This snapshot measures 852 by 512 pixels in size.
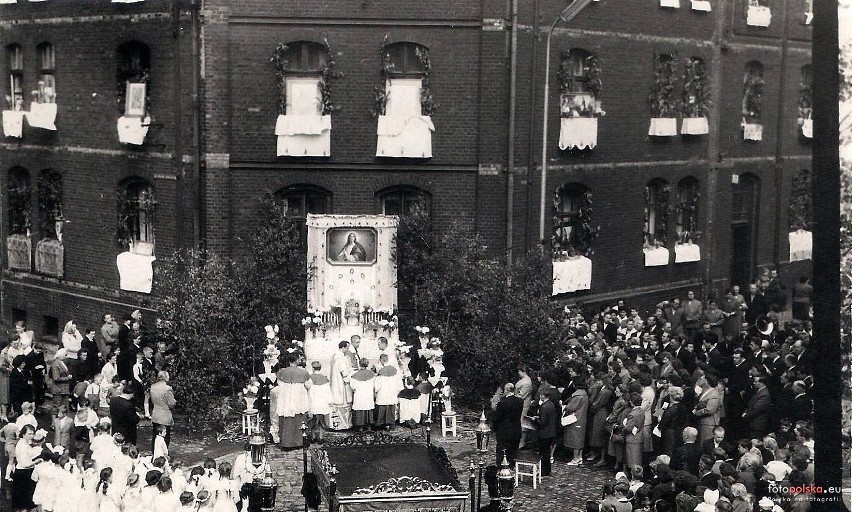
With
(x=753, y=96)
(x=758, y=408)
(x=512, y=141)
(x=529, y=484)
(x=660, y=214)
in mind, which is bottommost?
(x=529, y=484)

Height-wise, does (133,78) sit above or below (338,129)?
above

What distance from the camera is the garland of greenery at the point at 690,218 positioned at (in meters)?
30.5

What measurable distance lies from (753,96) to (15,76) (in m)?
20.6

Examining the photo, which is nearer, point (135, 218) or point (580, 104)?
point (135, 218)

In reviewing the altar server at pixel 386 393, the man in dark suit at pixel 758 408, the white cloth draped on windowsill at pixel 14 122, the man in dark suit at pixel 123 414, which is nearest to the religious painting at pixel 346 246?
the altar server at pixel 386 393

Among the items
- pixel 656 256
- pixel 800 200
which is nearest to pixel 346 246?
pixel 656 256

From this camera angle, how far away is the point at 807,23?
3300 cm

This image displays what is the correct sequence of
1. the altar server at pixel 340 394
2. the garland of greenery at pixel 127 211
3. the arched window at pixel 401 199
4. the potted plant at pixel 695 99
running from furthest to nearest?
the potted plant at pixel 695 99
the garland of greenery at pixel 127 211
the arched window at pixel 401 199
the altar server at pixel 340 394

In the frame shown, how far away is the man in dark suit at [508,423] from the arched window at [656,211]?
13.0 m

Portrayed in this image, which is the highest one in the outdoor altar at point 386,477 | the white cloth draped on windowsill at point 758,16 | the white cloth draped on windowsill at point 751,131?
the white cloth draped on windowsill at point 758,16

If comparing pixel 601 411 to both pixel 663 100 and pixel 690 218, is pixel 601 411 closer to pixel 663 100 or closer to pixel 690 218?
pixel 663 100

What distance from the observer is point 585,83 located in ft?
88.7

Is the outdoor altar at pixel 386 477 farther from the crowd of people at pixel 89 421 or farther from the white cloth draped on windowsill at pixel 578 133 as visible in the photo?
the white cloth draped on windowsill at pixel 578 133

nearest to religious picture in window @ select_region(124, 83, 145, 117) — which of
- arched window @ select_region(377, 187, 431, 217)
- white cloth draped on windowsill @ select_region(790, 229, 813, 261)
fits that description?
arched window @ select_region(377, 187, 431, 217)
